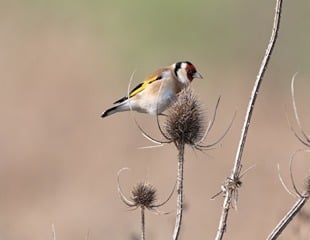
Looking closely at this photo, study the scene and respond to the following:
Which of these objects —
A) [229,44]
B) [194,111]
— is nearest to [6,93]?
[229,44]

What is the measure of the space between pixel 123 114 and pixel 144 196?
9.25 metres

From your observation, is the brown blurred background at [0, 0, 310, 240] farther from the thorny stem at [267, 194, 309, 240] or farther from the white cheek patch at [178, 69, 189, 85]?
the thorny stem at [267, 194, 309, 240]

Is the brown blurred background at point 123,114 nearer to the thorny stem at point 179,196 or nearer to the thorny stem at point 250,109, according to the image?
the thorny stem at point 179,196

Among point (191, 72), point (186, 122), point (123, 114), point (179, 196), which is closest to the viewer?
point (179, 196)

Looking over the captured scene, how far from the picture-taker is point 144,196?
534 centimetres

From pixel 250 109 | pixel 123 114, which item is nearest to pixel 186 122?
pixel 250 109

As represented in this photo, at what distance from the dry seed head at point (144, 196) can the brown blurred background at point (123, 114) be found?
1334 mm

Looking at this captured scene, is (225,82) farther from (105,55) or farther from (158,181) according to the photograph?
(158,181)

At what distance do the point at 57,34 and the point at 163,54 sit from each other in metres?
2.05

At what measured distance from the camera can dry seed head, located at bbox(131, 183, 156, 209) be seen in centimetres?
532

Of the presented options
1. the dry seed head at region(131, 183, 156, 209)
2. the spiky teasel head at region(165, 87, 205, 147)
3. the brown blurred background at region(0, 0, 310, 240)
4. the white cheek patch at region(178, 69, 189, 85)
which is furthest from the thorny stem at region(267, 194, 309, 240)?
the white cheek patch at region(178, 69, 189, 85)

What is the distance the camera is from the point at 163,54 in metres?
17.2

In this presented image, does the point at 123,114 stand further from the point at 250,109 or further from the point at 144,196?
the point at 250,109

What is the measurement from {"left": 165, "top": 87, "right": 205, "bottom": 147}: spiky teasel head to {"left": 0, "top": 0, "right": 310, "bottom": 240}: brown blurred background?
1342mm
